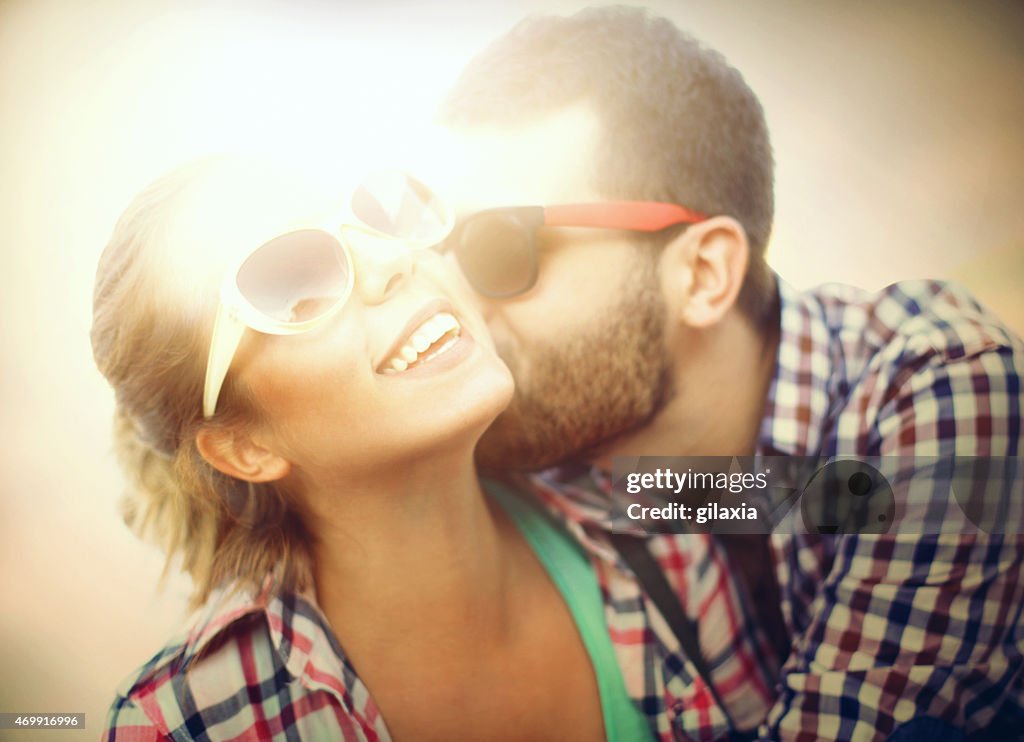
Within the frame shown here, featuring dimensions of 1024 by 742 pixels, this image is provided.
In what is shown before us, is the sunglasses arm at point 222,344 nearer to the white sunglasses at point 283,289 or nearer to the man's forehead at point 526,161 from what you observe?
the white sunglasses at point 283,289

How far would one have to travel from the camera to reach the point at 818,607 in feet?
3.59

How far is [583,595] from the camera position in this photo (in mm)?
1113

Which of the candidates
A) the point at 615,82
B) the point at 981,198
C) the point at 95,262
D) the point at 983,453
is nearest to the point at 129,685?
the point at 95,262

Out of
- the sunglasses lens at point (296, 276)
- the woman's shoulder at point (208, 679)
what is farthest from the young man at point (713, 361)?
the woman's shoulder at point (208, 679)

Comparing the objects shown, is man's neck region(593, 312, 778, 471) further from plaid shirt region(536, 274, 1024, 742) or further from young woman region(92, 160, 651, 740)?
young woman region(92, 160, 651, 740)

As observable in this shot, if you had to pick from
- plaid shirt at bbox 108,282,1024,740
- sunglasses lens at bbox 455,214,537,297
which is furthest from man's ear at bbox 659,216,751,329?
sunglasses lens at bbox 455,214,537,297

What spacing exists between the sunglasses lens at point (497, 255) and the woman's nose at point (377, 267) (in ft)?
0.36

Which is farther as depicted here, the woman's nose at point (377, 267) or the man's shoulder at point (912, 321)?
the man's shoulder at point (912, 321)

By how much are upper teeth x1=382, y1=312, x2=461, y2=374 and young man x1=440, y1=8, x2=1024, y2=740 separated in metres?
0.09

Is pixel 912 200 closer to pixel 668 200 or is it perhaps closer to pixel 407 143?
pixel 668 200

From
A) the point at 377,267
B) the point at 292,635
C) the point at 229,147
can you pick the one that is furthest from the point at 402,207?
the point at 292,635

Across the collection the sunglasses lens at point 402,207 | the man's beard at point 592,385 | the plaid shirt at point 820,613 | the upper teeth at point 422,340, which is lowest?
the plaid shirt at point 820,613

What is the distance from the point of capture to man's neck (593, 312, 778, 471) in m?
1.15

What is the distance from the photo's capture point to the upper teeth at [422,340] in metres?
0.95
